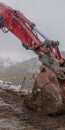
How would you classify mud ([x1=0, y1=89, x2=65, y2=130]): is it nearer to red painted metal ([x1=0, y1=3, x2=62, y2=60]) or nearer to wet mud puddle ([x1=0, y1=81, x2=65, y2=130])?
wet mud puddle ([x1=0, y1=81, x2=65, y2=130])

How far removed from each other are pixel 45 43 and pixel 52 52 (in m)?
0.38

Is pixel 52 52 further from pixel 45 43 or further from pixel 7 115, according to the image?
pixel 7 115

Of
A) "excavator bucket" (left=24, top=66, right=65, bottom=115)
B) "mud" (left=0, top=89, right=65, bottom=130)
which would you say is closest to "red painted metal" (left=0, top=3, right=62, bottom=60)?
"excavator bucket" (left=24, top=66, right=65, bottom=115)

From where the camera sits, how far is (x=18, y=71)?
135ft

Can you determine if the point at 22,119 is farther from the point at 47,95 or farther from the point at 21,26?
the point at 21,26

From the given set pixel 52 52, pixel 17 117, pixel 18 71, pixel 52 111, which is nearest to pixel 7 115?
pixel 17 117

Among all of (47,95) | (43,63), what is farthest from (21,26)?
(47,95)

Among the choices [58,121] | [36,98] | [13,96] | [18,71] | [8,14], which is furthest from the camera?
[18,71]

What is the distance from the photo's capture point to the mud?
10672 mm

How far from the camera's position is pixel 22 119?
11602 millimetres

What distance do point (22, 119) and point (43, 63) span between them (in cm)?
206

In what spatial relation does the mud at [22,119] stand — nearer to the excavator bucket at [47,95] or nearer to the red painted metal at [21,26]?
the excavator bucket at [47,95]

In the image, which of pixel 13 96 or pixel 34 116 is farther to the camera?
pixel 13 96

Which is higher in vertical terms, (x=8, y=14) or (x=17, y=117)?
(x=8, y=14)
